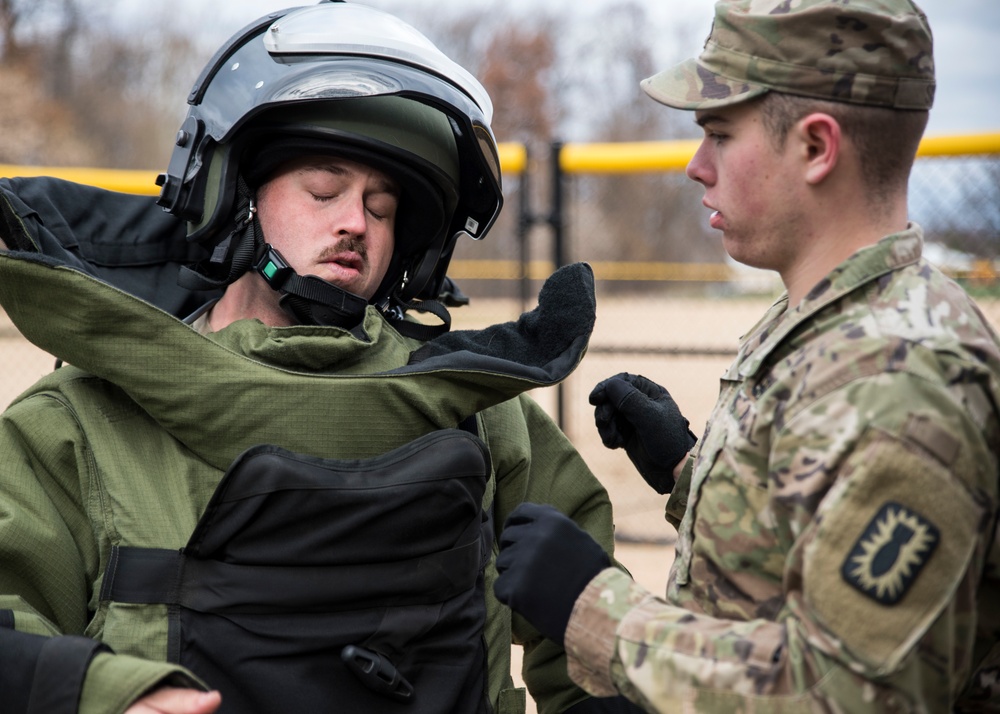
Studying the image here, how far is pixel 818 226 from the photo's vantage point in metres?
1.53

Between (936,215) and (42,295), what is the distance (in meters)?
7.93

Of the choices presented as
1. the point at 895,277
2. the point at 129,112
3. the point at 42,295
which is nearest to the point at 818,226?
the point at 895,277

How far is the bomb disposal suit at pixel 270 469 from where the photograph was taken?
176 cm

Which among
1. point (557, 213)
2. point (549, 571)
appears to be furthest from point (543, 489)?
point (557, 213)

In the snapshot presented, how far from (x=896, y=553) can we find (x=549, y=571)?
0.49m

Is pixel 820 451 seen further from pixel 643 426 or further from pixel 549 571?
pixel 643 426

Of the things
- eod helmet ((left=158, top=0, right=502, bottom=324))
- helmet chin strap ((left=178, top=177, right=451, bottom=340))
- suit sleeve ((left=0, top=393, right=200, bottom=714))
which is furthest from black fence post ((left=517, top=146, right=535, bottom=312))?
suit sleeve ((left=0, top=393, right=200, bottom=714))

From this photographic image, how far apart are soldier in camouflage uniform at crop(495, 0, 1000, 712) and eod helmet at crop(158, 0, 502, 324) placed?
723 millimetres

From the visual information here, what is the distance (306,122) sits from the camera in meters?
2.20

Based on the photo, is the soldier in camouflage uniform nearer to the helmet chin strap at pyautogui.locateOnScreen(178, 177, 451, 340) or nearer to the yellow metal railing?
the helmet chin strap at pyautogui.locateOnScreen(178, 177, 451, 340)

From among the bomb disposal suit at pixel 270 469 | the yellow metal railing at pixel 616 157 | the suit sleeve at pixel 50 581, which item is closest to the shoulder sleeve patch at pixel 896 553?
the bomb disposal suit at pixel 270 469

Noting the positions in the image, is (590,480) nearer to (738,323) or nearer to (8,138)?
(738,323)

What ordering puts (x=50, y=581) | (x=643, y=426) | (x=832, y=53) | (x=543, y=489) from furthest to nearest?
1. (x=543, y=489)
2. (x=643, y=426)
3. (x=50, y=581)
4. (x=832, y=53)

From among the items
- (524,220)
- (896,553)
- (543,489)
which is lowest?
(524,220)
